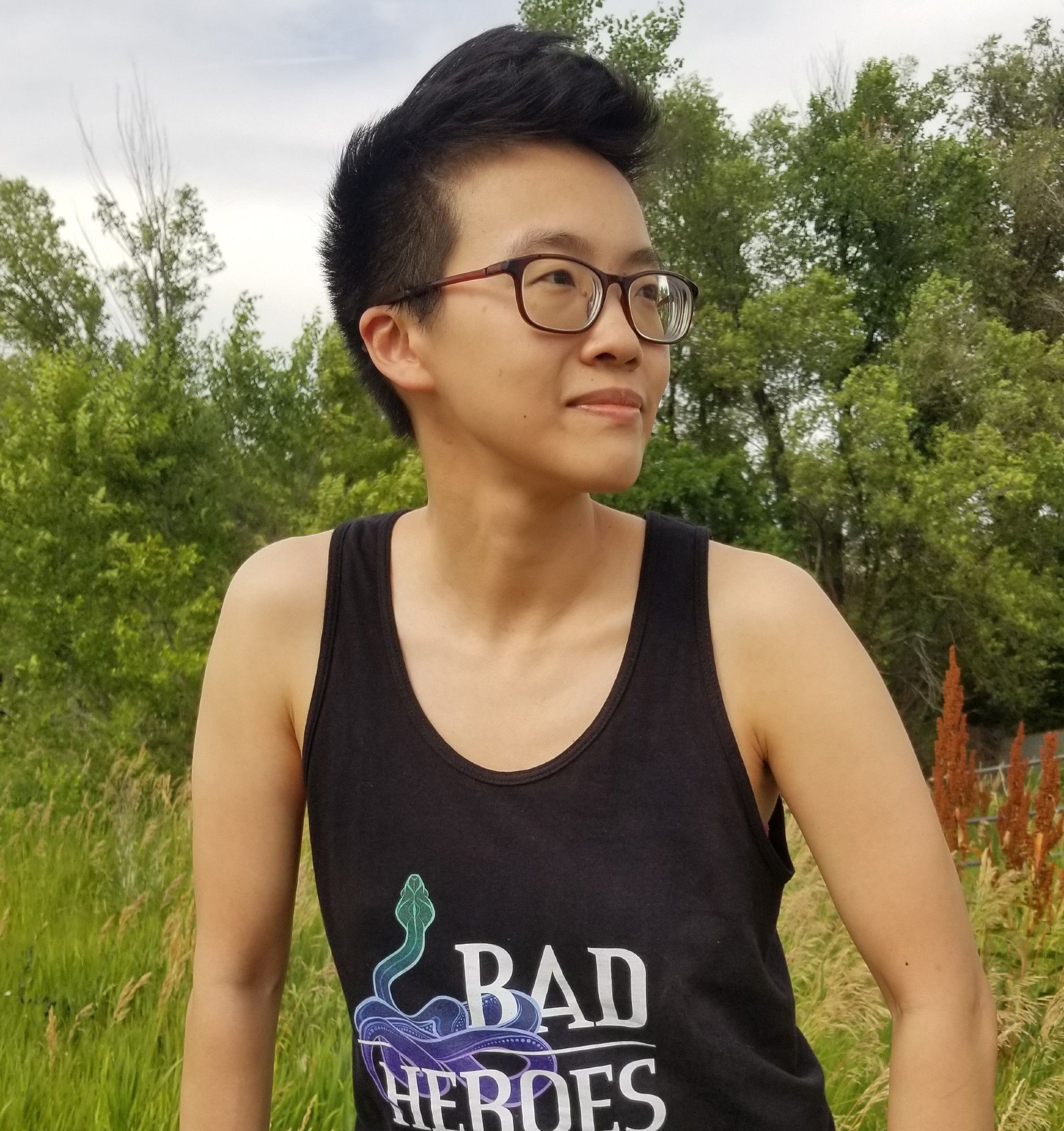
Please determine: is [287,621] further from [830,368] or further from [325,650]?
[830,368]

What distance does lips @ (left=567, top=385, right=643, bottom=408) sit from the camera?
1.20 m

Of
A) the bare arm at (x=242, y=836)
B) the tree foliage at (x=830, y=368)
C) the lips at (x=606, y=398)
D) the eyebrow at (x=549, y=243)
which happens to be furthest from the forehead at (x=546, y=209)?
the tree foliage at (x=830, y=368)

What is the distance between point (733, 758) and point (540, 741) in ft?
0.68

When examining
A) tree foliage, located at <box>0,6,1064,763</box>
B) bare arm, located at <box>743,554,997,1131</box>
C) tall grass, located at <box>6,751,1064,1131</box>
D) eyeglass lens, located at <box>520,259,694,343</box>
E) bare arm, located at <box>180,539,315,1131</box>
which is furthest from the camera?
tree foliage, located at <box>0,6,1064,763</box>

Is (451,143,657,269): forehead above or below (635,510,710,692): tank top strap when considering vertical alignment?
above

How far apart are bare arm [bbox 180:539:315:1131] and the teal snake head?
0.71 feet

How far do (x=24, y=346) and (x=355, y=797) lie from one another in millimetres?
19772

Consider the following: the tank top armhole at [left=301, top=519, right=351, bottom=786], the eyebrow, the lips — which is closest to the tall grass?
the tank top armhole at [left=301, top=519, right=351, bottom=786]

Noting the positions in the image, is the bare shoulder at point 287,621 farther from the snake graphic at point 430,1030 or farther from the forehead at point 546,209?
the forehead at point 546,209

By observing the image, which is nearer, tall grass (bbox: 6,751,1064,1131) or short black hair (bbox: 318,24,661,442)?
short black hair (bbox: 318,24,661,442)

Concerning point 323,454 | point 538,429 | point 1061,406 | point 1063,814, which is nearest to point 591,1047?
point 538,429

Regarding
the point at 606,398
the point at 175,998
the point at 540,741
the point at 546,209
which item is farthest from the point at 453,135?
the point at 175,998

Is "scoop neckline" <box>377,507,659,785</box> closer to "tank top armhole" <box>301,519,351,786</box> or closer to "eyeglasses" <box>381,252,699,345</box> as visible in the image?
"tank top armhole" <box>301,519,351,786</box>

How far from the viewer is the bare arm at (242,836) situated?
1.30 meters
